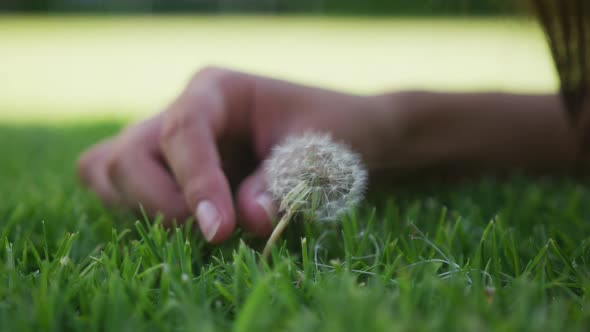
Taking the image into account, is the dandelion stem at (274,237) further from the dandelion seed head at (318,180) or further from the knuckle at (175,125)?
the knuckle at (175,125)

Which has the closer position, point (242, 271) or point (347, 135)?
point (242, 271)

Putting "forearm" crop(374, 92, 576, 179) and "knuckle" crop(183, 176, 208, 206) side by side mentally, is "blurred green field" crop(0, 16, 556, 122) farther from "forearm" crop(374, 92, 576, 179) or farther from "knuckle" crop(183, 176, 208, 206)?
"knuckle" crop(183, 176, 208, 206)

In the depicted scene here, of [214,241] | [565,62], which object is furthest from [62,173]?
[565,62]

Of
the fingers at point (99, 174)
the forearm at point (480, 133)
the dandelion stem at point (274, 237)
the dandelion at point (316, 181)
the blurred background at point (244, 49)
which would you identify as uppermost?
the dandelion at point (316, 181)

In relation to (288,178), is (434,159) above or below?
below

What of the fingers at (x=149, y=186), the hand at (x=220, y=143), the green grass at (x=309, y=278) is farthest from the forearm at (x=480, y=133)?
the fingers at (x=149, y=186)

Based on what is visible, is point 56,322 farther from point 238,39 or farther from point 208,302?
point 238,39

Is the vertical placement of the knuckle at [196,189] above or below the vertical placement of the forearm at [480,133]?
above

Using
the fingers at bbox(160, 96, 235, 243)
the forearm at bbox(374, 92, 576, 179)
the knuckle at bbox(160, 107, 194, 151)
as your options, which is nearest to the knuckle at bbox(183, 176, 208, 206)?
the fingers at bbox(160, 96, 235, 243)
